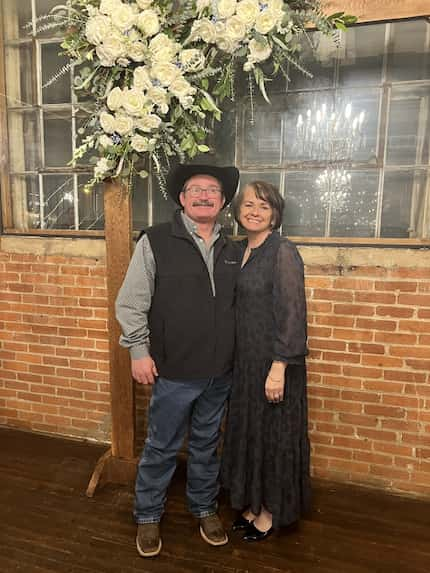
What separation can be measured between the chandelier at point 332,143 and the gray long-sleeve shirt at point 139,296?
86cm

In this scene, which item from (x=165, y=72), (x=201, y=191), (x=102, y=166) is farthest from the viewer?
(x=102, y=166)

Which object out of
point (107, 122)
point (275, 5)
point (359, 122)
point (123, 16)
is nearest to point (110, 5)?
point (123, 16)

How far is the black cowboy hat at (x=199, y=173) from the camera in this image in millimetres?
1936

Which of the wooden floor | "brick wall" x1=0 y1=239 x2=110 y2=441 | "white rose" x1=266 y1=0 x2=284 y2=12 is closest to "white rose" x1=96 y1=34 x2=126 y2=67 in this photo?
"white rose" x1=266 y1=0 x2=284 y2=12

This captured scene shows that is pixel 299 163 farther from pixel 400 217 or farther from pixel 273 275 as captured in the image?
pixel 273 275

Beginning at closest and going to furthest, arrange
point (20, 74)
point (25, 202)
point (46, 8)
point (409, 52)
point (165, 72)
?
point (165, 72) < point (409, 52) < point (46, 8) < point (20, 74) < point (25, 202)

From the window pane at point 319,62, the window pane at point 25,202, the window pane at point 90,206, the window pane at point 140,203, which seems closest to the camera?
the window pane at point 319,62

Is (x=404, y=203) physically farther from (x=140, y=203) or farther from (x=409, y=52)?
(x=140, y=203)

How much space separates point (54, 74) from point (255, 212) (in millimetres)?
1677

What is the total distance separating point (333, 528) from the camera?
218cm

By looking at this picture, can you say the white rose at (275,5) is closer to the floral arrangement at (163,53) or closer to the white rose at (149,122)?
the floral arrangement at (163,53)

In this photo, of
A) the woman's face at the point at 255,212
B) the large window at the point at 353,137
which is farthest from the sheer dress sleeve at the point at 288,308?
the large window at the point at 353,137

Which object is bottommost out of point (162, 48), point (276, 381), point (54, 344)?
point (54, 344)

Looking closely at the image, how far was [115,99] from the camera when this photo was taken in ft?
6.16
